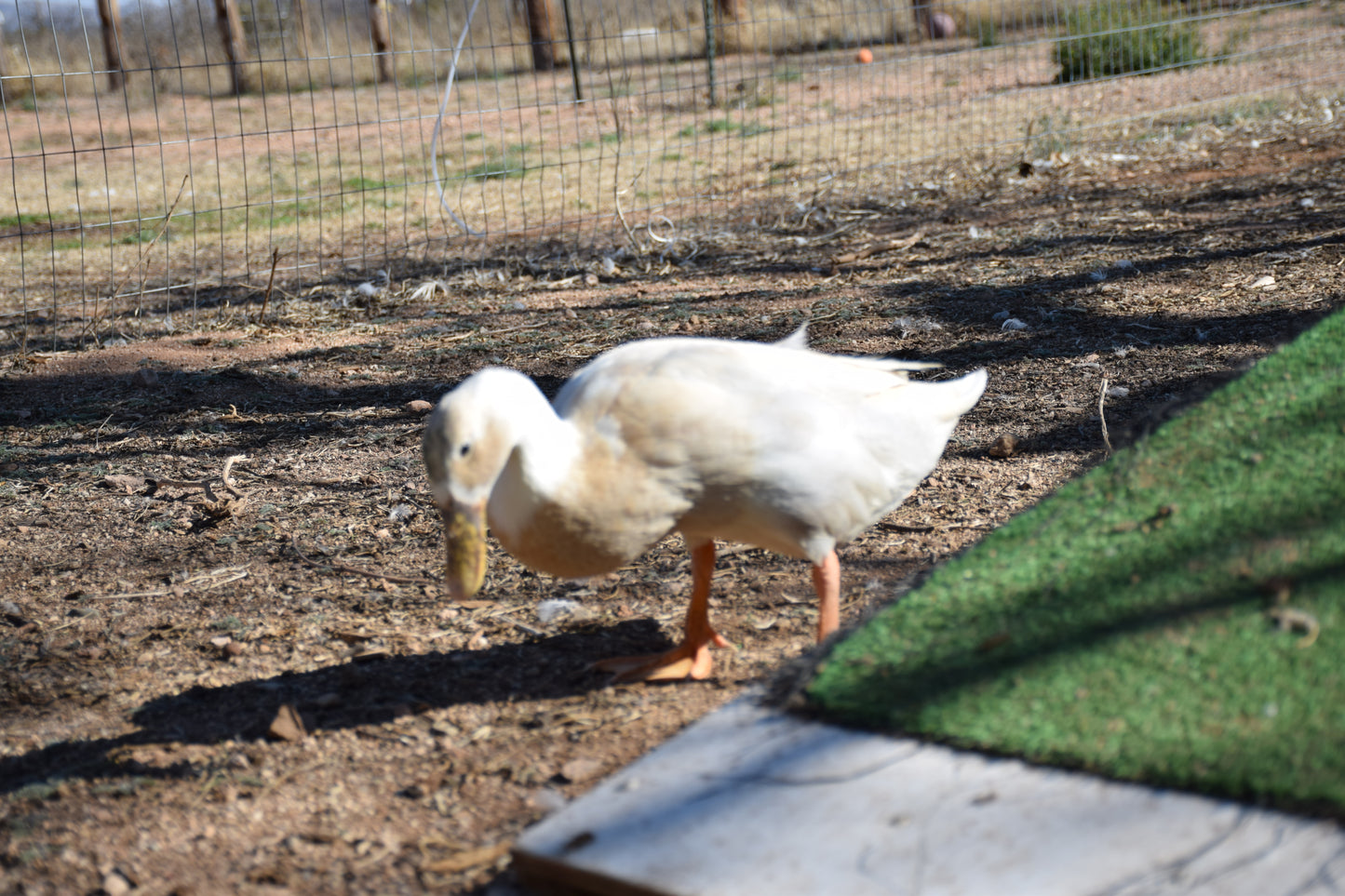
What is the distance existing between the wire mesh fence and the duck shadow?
117 inches

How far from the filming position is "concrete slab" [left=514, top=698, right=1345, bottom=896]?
1.55 metres

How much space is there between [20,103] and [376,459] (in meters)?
16.5

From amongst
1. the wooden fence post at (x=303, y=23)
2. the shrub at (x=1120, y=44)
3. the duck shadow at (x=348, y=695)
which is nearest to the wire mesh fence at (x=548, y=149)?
the shrub at (x=1120, y=44)

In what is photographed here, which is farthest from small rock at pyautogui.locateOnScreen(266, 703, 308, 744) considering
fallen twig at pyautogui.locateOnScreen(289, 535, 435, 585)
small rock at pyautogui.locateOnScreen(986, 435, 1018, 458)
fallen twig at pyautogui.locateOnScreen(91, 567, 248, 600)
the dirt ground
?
small rock at pyautogui.locateOnScreen(986, 435, 1018, 458)

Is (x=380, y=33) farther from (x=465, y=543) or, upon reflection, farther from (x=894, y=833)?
(x=894, y=833)

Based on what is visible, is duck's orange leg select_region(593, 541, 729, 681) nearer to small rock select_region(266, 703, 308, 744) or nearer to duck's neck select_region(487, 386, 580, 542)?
duck's neck select_region(487, 386, 580, 542)

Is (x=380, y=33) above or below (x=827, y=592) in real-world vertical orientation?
above

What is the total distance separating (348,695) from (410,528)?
98cm

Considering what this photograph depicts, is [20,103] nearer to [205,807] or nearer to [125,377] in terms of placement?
[125,377]

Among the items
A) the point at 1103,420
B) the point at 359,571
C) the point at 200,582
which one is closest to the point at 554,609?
the point at 359,571

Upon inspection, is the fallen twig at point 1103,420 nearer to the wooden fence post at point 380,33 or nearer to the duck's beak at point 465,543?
the duck's beak at point 465,543

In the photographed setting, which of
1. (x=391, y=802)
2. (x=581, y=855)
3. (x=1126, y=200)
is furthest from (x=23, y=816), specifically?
(x=1126, y=200)

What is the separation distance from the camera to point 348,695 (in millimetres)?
2654

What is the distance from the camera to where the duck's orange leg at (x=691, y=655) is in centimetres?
263
